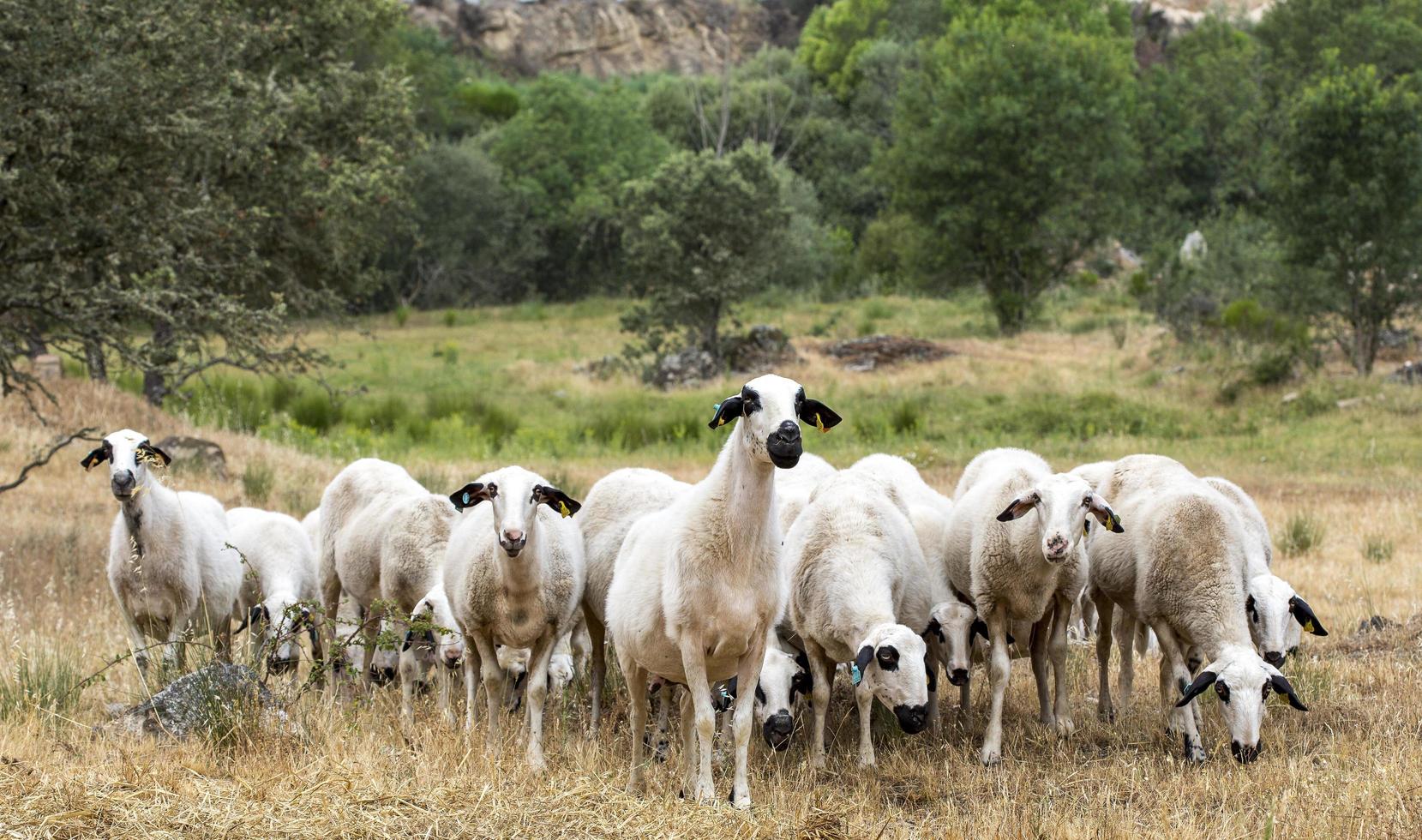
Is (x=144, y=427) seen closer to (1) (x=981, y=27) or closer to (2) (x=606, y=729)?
(2) (x=606, y=729)

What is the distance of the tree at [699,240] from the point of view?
102 feet

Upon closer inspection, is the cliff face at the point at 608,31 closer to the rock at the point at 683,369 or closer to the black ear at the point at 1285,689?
the rock at the point at 683,369

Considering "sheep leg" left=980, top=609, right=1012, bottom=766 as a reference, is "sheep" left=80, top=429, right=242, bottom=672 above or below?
above

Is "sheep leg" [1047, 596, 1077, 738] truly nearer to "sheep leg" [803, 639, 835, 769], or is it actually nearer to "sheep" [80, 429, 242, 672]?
"sheep leg" [803, 639, 835, 769]

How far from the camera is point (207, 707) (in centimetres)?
719

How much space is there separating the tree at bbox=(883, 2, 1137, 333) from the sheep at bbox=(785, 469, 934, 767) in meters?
27.1

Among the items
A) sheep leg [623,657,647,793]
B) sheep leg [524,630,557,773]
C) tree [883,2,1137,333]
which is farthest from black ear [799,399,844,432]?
tree [883,2,1137,333]

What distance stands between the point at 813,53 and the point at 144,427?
66480mm

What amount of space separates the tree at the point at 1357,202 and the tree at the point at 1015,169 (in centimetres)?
900

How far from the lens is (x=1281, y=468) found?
737 inches

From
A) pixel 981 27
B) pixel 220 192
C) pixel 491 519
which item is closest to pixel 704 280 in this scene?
pixel 220 192

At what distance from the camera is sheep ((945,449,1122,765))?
7805 millimetres

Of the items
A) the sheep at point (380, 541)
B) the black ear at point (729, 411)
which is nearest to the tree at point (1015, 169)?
the sheep at point (380, 541)

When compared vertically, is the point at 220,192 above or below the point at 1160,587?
above
